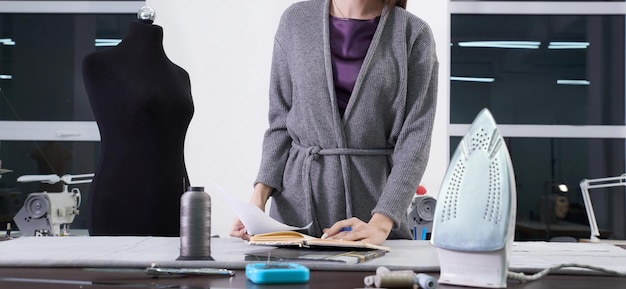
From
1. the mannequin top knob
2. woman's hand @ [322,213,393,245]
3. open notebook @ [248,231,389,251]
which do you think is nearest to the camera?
open notebook @ [248,231,389,251]

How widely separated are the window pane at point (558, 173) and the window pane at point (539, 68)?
15cm

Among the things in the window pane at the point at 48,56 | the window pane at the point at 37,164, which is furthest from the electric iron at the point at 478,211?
the window pane at the point at 48,56

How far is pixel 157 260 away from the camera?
4.07ft

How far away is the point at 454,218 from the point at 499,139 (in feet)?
0.38

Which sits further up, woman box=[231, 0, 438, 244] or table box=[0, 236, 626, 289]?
woman box=[231, 0, 438, 244]

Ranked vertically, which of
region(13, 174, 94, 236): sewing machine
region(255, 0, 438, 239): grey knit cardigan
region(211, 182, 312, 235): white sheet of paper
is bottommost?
region(13, 174, 94, 236): sewing machine

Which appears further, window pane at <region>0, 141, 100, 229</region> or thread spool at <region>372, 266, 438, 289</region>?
window pane at <region>0, 141, 100, 229</region>

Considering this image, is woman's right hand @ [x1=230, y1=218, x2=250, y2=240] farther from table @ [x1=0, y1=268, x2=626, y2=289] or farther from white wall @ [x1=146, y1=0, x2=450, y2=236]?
white wall @ [x1=146, y1=0, x2=450, y2=236]

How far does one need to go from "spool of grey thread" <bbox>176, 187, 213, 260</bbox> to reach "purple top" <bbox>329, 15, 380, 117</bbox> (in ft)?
1.92

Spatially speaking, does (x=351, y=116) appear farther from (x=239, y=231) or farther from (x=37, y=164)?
(x=37, y=164)

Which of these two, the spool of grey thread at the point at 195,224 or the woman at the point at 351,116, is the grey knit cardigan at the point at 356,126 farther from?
the spool of grey thread at the point at 195,224

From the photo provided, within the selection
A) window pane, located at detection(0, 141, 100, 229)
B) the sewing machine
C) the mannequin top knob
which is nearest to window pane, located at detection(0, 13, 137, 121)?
window pane, located at detection(0, 141, 100, 229)

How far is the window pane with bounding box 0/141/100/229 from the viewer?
189 inches

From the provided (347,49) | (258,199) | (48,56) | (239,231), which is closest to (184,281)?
(239,231)
